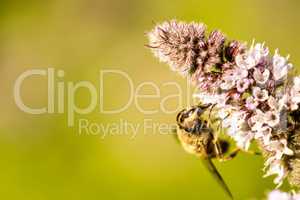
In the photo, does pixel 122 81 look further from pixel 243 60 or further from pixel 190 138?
pixel 243 60

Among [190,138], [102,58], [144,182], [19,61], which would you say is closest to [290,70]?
[190,138]

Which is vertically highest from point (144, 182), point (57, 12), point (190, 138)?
point (57, 12)

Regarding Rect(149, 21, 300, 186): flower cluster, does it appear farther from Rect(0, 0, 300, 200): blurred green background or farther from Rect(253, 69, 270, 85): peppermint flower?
Rect(0, 0, 300, 200): blurred green background

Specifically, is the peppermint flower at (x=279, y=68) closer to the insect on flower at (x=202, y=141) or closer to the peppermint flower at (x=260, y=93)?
the peppermint flower at (x=260, y=93)

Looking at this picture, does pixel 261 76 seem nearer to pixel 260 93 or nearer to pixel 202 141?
pixel 260 93

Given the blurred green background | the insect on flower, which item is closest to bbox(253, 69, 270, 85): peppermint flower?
the insect on flower
